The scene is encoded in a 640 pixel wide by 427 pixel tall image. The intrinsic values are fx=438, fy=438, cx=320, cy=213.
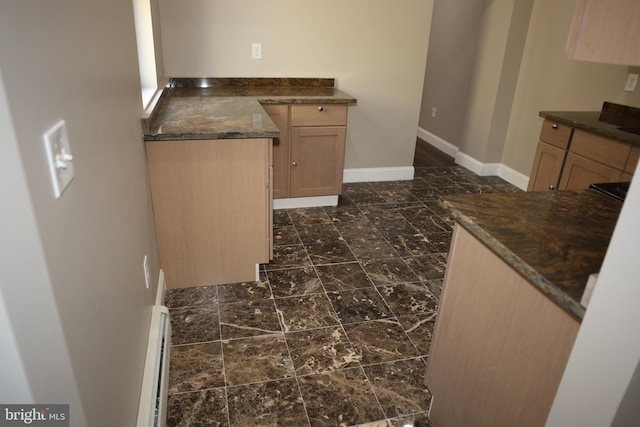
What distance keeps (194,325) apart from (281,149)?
1.62m

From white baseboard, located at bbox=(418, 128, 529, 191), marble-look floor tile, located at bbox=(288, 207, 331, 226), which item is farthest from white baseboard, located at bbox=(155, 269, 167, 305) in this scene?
white baseboard, located at bbox=(418, 128, 529, 191)

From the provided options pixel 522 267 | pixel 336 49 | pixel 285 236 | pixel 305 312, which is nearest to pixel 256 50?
Answer: pixel 336 49

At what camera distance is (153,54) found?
9.07 feet

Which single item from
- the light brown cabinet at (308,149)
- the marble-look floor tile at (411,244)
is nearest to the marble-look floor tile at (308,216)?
the light brown cabinet at (308,149)

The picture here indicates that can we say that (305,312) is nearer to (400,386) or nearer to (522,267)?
(400,386)

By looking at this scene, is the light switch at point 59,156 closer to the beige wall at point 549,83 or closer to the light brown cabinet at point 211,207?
the light brown cabinet at point 211,207

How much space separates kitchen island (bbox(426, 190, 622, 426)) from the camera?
1.08 metres

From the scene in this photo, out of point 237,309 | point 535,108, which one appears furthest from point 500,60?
point 237,309

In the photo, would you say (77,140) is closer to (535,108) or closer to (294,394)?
(294,394)

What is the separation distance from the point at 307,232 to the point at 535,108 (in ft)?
8.43

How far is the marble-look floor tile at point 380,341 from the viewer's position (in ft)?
6.82

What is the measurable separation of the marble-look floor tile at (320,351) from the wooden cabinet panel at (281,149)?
58.3 inches

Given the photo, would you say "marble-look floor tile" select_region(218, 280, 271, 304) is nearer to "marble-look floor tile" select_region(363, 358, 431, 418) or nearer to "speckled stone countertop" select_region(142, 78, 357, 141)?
"marble-look floor tile" select_region(363, 358, 431, 418)

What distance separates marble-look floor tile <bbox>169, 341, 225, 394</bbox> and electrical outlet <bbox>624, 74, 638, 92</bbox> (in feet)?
11.0
